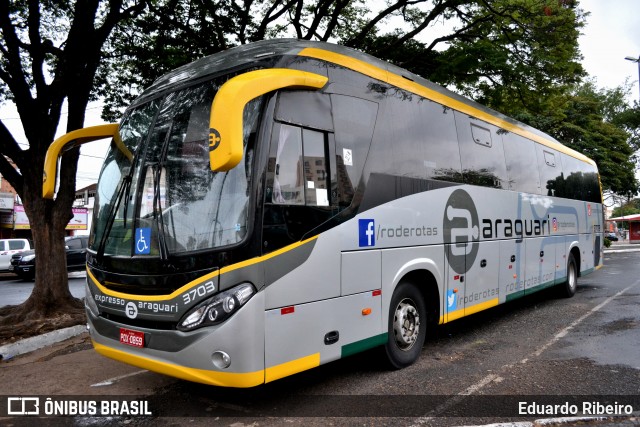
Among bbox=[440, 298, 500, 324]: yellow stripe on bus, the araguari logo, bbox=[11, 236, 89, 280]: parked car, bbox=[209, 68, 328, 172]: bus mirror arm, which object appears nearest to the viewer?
bbox=[209, 68, 328, 172]: bus mirror arm

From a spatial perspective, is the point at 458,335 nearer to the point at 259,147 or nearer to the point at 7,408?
the point at 259,147

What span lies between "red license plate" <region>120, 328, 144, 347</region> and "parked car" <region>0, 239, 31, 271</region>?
20.1m

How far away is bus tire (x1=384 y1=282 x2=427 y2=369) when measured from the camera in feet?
17.4

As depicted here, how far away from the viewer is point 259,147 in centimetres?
392

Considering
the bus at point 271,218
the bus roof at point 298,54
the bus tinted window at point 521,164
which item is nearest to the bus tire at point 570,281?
the bus tinted window at point 521,164

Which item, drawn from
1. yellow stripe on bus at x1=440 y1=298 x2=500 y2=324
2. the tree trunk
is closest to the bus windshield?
yellow stripe on bus at x1=440 y1=298 x2=500 y2=324

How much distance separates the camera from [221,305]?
3711mm

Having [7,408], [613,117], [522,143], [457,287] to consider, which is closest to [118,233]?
[7,408]

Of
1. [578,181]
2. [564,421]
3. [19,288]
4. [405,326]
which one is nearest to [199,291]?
[405,326]

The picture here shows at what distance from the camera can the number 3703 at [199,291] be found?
3.73 m

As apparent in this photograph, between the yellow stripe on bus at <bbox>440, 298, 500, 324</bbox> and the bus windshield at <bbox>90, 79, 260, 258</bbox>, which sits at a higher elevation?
the bus windshield at <bbox>90, 79, 260, 258</bbox>

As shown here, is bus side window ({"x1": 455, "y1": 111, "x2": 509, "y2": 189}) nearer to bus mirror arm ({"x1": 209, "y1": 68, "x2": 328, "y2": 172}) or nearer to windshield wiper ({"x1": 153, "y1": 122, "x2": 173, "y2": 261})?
bus mirror arm ({"x1": 209, "y1": 68, "x2": 328, "y2": 172})

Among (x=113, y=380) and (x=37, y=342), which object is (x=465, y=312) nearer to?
(x=113, y=380)

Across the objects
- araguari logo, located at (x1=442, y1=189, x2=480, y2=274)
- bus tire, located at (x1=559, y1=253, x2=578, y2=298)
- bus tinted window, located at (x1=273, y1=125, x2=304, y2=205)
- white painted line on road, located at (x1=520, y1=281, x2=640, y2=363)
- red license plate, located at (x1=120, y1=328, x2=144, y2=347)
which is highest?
bus tinted window, located at (x1=273, y1=125, x2=304, y2=205)
